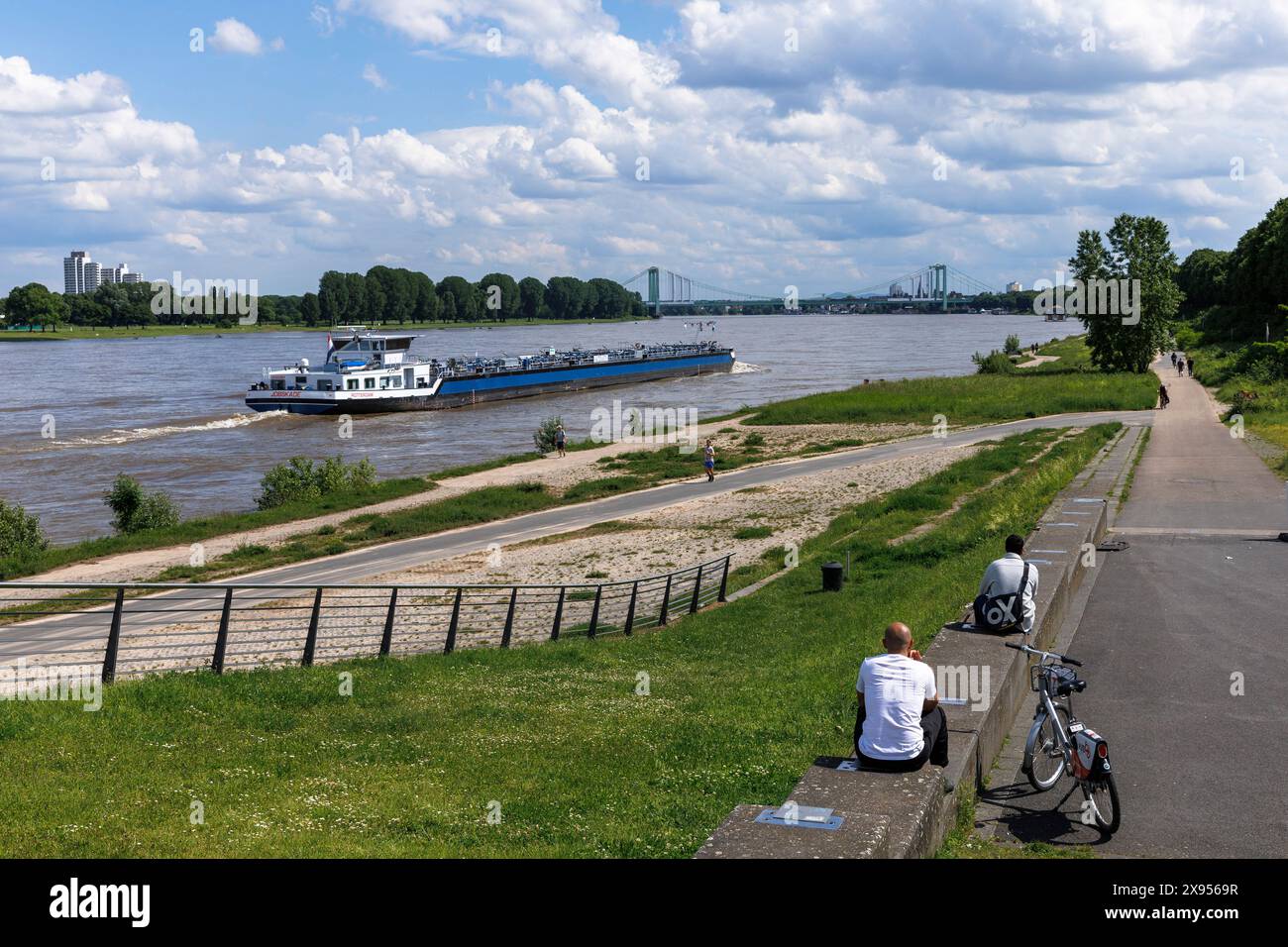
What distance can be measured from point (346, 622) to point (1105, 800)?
14503 mm

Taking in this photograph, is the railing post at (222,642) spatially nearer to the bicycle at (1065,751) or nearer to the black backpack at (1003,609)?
the black backpack at (1003,609)

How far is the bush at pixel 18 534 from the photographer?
30.9 m

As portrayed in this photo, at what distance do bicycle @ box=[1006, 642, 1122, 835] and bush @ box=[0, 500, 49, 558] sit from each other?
1110 inches

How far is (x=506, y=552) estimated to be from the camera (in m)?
29.0

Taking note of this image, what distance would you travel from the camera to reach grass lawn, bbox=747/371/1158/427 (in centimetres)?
5688

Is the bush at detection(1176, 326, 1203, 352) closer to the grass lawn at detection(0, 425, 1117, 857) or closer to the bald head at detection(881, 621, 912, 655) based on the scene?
the grass lawn at detection(0, 425, 1117, 857)

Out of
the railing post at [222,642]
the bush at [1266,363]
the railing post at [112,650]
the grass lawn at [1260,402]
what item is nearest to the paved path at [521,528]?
the railing post at [222,642]

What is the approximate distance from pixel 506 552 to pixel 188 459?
3270 cm

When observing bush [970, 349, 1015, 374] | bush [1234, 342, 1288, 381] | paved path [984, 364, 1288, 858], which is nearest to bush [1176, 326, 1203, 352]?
bush [970, 349, 1015, 374]

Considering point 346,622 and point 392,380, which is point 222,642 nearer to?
point 346,622

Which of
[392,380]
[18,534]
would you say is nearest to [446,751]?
[18,534]

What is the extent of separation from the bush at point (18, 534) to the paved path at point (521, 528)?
8.07m
